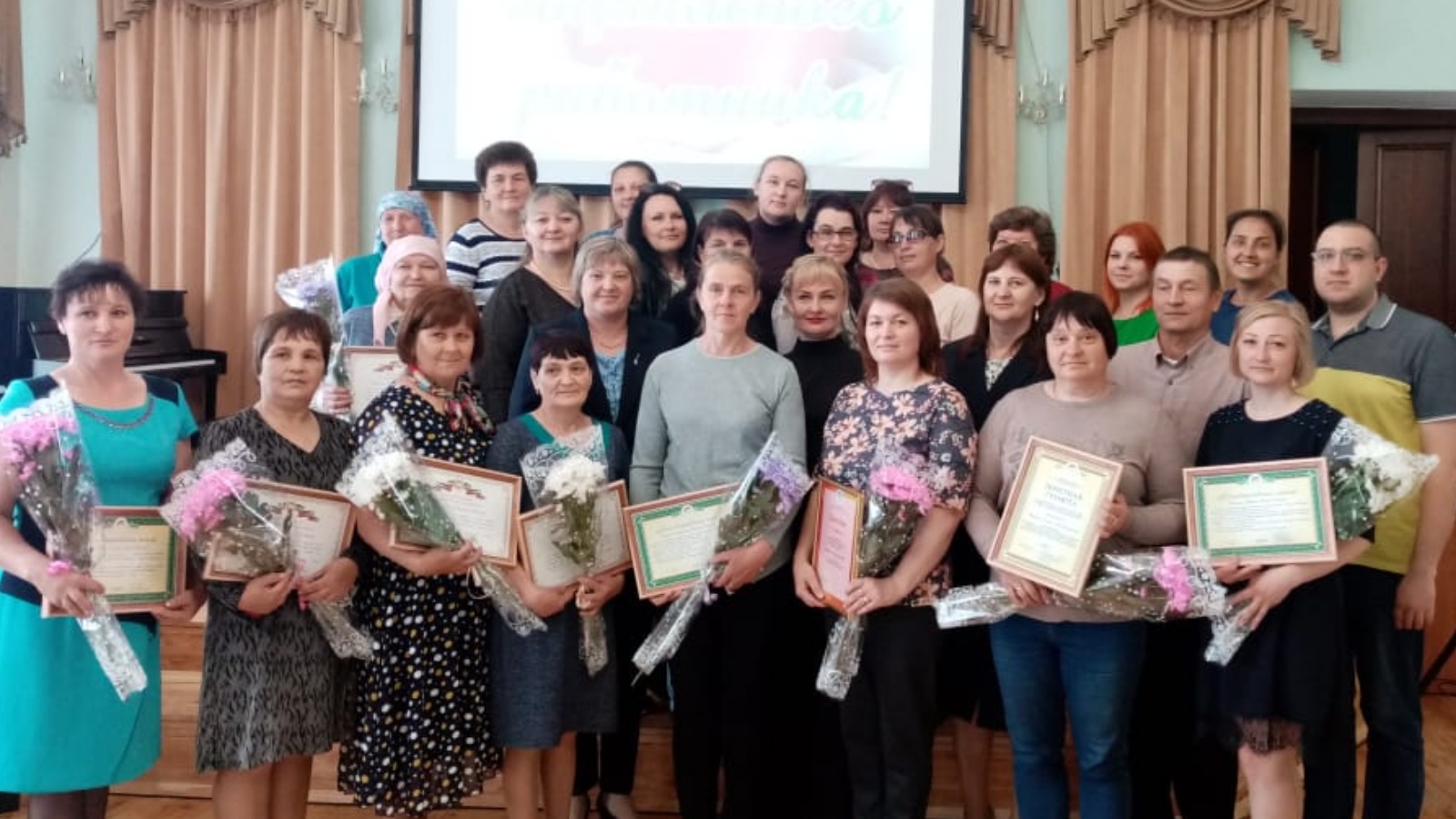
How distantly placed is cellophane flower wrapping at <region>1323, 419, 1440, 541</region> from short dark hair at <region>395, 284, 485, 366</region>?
1.88m

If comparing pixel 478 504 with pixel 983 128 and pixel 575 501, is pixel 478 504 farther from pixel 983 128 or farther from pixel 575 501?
pixel 983 128

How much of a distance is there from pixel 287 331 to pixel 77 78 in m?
4.46

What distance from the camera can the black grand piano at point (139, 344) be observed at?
4664 mm

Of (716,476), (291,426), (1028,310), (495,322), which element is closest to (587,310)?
(495,322)

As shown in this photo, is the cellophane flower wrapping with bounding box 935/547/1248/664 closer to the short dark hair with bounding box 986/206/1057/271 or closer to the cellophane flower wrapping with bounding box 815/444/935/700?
the cellophane flower wrapping with bounding box 815/444/935/700

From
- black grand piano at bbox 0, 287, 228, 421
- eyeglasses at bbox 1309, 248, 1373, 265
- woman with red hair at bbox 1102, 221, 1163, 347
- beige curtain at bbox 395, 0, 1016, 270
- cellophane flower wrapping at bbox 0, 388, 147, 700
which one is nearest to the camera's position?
cellophane flower wrapping at bbox 0, 388, 147, 700

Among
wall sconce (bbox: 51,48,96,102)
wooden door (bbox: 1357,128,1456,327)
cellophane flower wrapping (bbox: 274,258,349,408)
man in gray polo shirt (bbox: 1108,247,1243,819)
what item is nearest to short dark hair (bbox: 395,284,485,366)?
cellophane flower wrapping (bbox: 274,258,349,408)

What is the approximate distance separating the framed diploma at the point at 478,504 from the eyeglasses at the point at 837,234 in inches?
56.0

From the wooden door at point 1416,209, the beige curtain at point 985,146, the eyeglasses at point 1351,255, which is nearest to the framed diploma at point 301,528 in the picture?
the eyeglasses at point 1351,255

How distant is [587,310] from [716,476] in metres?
0.60

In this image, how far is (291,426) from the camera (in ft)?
8.09

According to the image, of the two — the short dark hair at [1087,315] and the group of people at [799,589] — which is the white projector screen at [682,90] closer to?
the group of people at [799,589]

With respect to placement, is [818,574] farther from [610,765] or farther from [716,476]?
[610,765]

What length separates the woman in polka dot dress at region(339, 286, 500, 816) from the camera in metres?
2.52
